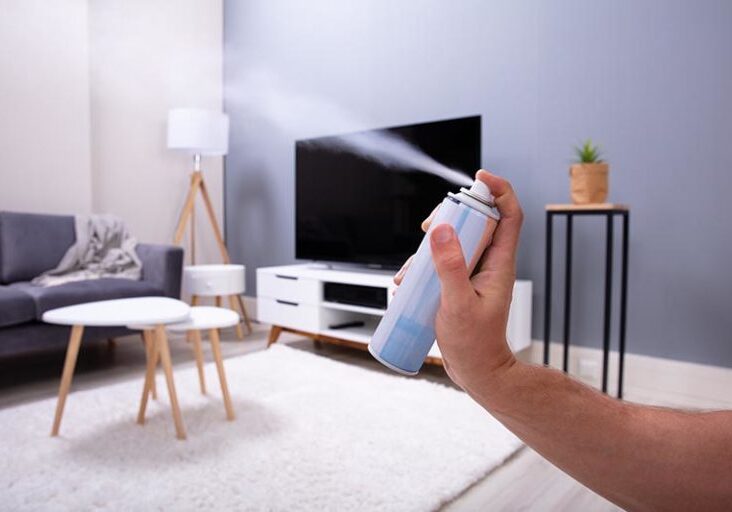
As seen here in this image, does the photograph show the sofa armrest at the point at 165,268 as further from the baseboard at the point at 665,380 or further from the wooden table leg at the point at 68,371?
the baseboard at the point at 665,380

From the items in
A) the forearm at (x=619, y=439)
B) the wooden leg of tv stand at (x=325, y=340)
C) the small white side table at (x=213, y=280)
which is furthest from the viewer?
the small white side table at (x=213, y=280)

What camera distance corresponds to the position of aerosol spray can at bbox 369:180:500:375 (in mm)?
518

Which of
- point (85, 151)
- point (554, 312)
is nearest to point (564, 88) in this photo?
point (554, 312)

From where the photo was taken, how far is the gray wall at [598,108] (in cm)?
238

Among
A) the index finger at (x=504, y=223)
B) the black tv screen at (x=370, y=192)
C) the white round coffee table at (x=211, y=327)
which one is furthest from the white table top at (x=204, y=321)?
the index finger at (x=504, y=223)

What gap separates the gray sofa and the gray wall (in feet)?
4.90

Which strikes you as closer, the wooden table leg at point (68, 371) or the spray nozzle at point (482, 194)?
the spray nozzle at point (482, 194)

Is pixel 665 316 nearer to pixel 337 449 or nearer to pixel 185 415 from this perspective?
pixel 337 449

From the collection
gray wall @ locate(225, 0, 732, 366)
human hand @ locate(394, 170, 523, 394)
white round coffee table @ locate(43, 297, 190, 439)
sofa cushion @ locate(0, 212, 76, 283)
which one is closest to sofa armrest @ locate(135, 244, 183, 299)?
sofa cushion @ locate(0, 212, 76, 283)

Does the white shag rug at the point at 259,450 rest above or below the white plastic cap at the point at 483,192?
below

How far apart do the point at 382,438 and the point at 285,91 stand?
286 centimetres

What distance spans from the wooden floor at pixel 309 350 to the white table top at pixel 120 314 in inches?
28.0

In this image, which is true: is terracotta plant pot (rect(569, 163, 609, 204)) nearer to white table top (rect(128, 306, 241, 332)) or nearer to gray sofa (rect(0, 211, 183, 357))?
white table top (rect(128, 306, 241, 332))

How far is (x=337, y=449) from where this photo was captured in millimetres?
1853
